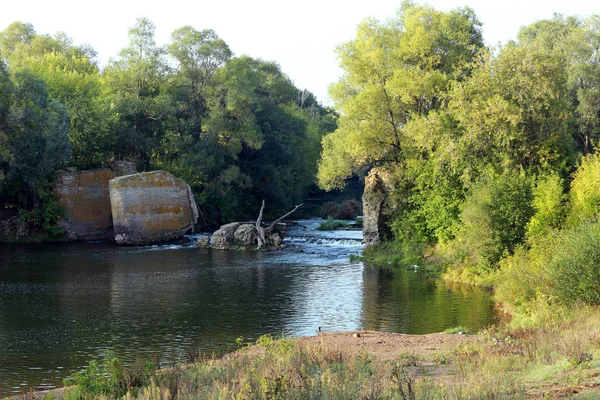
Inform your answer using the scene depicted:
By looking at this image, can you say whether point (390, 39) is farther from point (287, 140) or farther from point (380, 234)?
point (287, 140)

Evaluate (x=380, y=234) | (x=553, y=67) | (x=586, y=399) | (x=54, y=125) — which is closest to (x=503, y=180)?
(x=553, y=67)

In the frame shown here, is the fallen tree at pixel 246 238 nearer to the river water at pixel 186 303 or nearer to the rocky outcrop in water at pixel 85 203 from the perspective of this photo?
the river water at pixel 186 303

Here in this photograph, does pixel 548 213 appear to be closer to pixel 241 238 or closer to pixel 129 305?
pixel 129 305

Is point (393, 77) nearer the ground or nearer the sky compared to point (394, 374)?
nearer the sky

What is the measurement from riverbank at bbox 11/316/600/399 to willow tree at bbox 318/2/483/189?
19.0 meters

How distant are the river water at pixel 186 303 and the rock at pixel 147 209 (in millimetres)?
6079

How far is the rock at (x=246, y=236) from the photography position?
4356cm

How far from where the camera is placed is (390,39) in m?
38.8

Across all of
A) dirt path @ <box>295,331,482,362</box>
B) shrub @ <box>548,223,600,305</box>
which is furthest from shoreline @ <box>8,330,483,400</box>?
shrub @ <box>548,223,600,305</box>

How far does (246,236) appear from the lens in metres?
43.7

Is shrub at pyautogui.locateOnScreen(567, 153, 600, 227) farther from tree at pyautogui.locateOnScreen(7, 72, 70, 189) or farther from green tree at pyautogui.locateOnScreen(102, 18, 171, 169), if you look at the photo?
green tree at pyautogui.locateOnScreen(102, 18, 171, 169)

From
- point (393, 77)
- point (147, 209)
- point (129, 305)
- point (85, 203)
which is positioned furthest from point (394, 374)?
point (85, 203)

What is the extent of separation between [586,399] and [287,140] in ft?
181

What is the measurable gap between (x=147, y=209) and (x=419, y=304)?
26.0 meters
